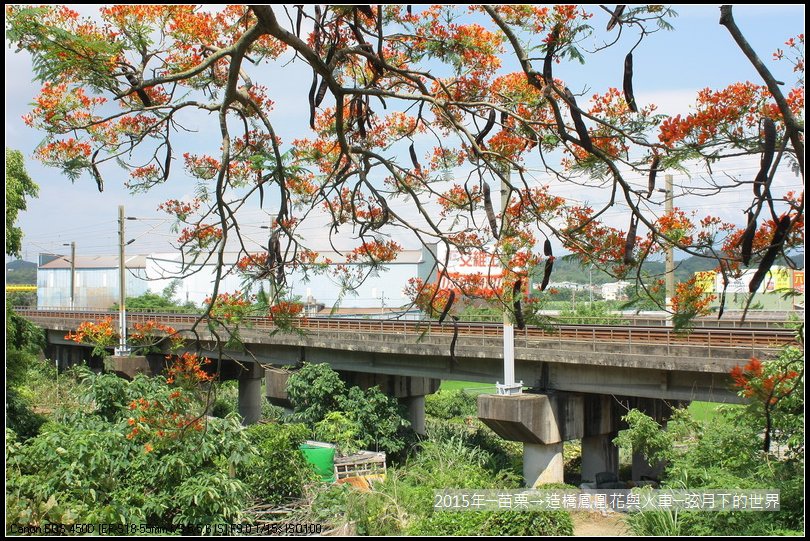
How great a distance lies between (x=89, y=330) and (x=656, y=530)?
722cm

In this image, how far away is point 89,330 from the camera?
21.1 feet

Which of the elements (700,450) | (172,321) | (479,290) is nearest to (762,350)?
(700,450)

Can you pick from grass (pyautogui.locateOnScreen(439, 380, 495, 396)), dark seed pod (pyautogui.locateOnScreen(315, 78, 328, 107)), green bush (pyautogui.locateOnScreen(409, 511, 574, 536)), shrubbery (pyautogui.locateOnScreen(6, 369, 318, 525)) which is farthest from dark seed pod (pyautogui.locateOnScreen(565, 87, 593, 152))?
grass (pyautogui.locateOnScreen(439, 380, 495, 396))

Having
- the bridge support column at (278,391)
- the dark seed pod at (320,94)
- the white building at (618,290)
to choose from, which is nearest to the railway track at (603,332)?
the white building at (618,290)

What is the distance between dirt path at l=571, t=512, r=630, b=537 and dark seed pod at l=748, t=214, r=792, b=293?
10.0 meters

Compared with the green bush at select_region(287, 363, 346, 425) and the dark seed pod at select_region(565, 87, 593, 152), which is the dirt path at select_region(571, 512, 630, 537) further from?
the dark seed pod at select_region(565, 87, 593, 152)

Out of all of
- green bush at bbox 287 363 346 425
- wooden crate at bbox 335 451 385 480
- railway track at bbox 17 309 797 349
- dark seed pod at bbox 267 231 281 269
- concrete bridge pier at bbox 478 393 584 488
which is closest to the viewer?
dark seed pod at bbox 267 231 281 269

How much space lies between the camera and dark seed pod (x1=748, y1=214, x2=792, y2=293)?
10.7 feet

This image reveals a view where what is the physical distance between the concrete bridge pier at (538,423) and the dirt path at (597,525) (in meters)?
1.69

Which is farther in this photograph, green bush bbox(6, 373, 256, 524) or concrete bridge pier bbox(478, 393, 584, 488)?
concrete bridge pier bbox(478, 393, 584, 488)

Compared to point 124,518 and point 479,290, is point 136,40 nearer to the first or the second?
point 479,290

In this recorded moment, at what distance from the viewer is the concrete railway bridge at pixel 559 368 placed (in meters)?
13.2

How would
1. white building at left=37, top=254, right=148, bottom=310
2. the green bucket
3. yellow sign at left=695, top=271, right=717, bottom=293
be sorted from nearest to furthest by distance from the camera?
yellow sign at left=695, top=271, right=717, bottom=293
the green bucket
white building at left=37, top=254, right=148, bottom=310

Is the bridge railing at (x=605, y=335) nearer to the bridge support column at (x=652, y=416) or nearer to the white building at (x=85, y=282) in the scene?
the bridge support column at (x=652, y=416)
